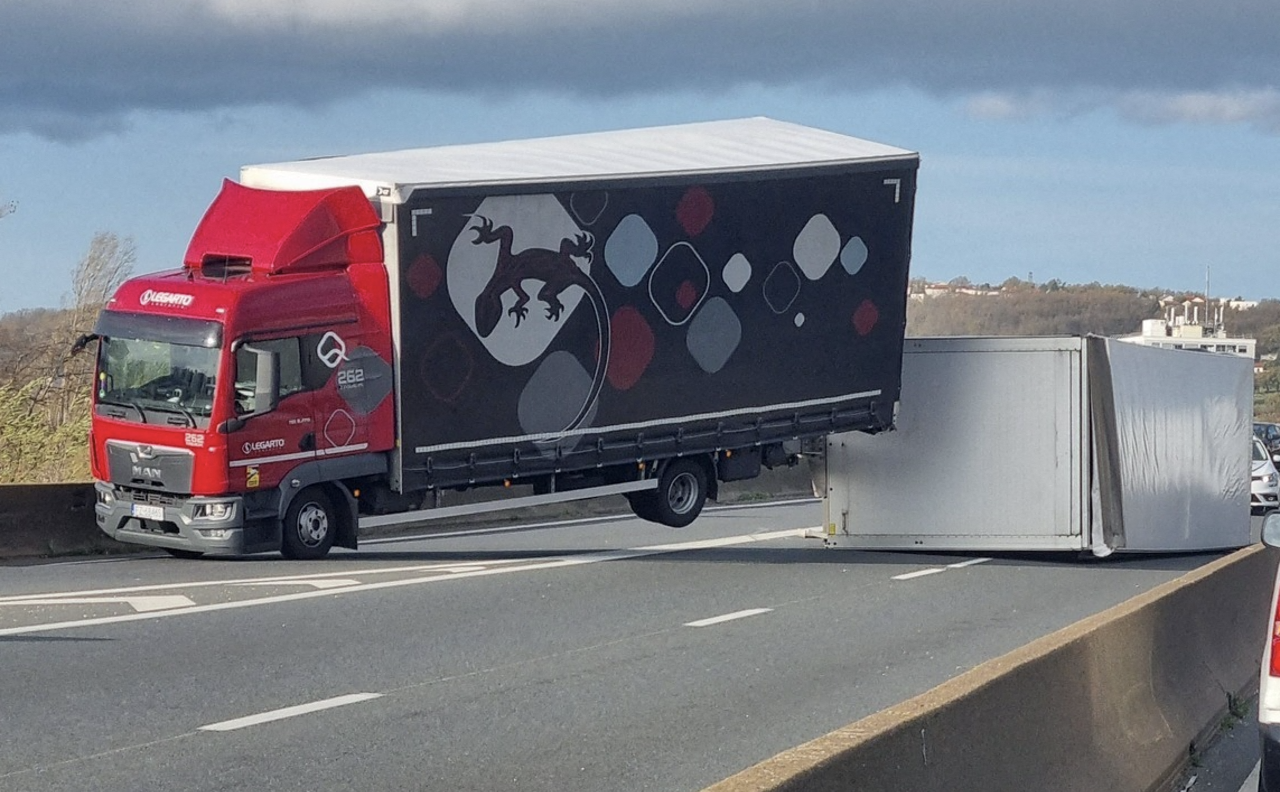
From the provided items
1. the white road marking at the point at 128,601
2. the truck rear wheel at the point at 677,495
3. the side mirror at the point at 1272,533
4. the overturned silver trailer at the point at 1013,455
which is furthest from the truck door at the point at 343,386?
the side mirror at the point at 1272,533

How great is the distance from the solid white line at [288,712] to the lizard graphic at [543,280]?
712 cm

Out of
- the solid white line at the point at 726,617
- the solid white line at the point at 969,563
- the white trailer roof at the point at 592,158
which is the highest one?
the white trailer roof at the point at 592,158

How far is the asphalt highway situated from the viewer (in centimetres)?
766

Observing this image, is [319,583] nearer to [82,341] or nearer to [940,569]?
[82,341]

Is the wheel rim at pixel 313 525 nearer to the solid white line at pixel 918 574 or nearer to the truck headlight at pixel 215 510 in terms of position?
the truck headlight at pixel 215 510

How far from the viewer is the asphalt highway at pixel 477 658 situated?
7.66 metres

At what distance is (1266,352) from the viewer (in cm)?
9194

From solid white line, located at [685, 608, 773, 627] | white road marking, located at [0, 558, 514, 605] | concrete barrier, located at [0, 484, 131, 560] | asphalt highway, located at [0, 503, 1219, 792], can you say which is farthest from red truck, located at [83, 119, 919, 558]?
solid white line, located at [685, 608, 773, 627]

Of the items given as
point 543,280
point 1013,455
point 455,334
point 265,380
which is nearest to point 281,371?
point 265,380

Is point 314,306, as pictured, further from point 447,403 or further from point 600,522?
point 600,522

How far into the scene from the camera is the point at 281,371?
1548 cm

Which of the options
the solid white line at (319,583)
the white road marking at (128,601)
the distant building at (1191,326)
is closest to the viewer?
the white road marking at (128,601)

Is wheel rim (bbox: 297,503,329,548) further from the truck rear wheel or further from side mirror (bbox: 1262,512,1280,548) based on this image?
side mirror (bbox: 1262,512,1280,548)

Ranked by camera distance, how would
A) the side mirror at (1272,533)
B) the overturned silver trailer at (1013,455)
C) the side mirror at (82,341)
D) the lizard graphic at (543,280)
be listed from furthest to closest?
the overturned silver trailer at (1013,455), the side mirror at (82,341), the lizard graphic at (543,280), the side mirror at (1272,533)
